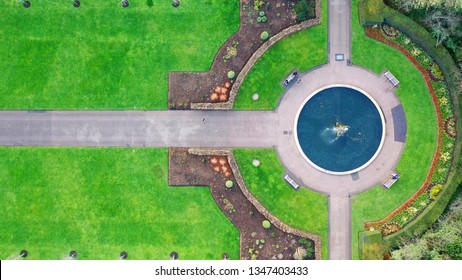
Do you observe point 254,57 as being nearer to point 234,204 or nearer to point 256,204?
point 256,204

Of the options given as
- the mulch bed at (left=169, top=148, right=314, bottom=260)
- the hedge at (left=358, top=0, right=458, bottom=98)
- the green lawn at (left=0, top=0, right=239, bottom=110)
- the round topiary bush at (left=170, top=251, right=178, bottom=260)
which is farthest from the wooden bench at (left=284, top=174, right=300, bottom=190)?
the hedge at (left=358, top=0, right=458, bottom=98)

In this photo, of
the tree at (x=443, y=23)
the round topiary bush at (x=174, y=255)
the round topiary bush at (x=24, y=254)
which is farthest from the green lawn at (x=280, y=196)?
the round topiary bush at (x=24, y=254)

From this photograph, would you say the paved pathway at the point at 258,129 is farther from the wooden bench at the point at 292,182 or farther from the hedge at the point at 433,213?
the hedge at the point at 433,213

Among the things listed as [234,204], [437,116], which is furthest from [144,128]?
[437,116]

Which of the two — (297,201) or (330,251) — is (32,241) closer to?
(297,201)

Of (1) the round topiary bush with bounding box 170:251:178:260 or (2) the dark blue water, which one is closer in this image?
(2) the dark blue water

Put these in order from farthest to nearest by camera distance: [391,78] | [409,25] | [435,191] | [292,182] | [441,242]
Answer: [292,182] → [391,78] → [435,191] → [409,25] → [441,242]

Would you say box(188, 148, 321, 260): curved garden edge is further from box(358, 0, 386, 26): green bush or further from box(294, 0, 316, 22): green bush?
box(358, 0, 386, 26): green bush
